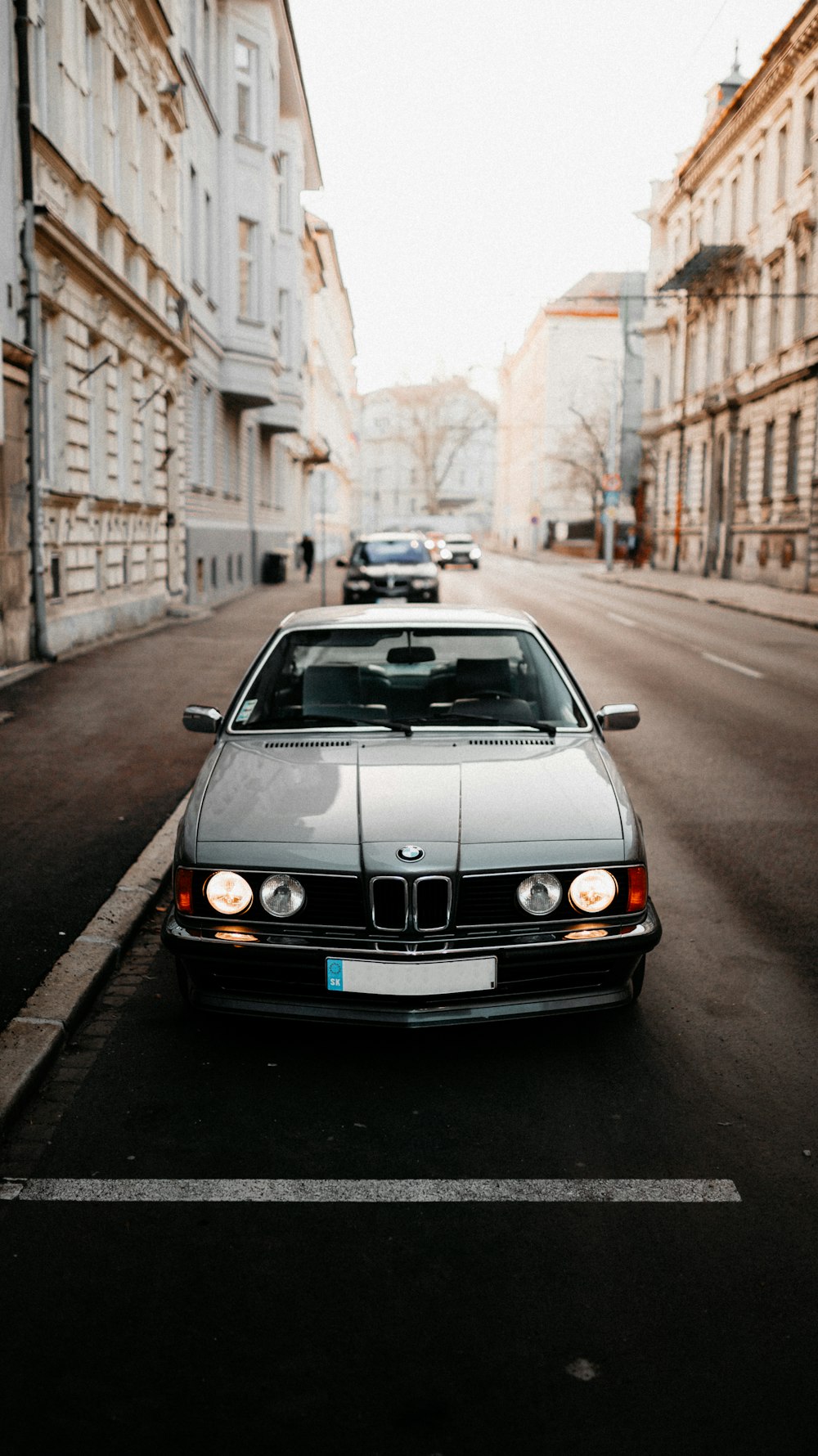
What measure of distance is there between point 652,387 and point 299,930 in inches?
2178

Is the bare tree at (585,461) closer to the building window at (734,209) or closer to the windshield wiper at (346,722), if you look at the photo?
the building window at (734,209)

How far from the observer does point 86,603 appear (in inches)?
690

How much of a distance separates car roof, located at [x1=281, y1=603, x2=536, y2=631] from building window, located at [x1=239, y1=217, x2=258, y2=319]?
82.0 feet

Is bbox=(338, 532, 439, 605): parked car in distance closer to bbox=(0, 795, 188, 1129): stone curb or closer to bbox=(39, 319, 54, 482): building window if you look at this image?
bbox=(39, 319, 54, 482): building window

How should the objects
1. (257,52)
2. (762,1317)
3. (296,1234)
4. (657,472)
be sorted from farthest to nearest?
1. (657,472)
2. (257,52)
3. (296,1234)
4. (762,1317)

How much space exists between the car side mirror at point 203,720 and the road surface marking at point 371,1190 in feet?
7.79

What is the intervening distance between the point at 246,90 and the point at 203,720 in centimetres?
2773

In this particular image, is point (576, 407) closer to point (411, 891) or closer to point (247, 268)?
point (247, 268)

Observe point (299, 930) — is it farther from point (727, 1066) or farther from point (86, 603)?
point (86, 603)

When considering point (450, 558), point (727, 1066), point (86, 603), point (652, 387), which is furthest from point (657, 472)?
point (727, 1066)

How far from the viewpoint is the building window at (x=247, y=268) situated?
29.5 m

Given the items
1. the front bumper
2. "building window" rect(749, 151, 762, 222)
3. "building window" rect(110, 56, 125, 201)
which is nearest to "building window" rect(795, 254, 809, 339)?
"building window" rect(749, 151, 762, 222)

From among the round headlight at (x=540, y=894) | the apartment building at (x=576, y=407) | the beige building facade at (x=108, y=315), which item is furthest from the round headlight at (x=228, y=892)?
the apartment building at (x=576, y=407)

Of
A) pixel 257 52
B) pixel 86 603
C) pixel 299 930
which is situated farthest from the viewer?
pixel 257 52
